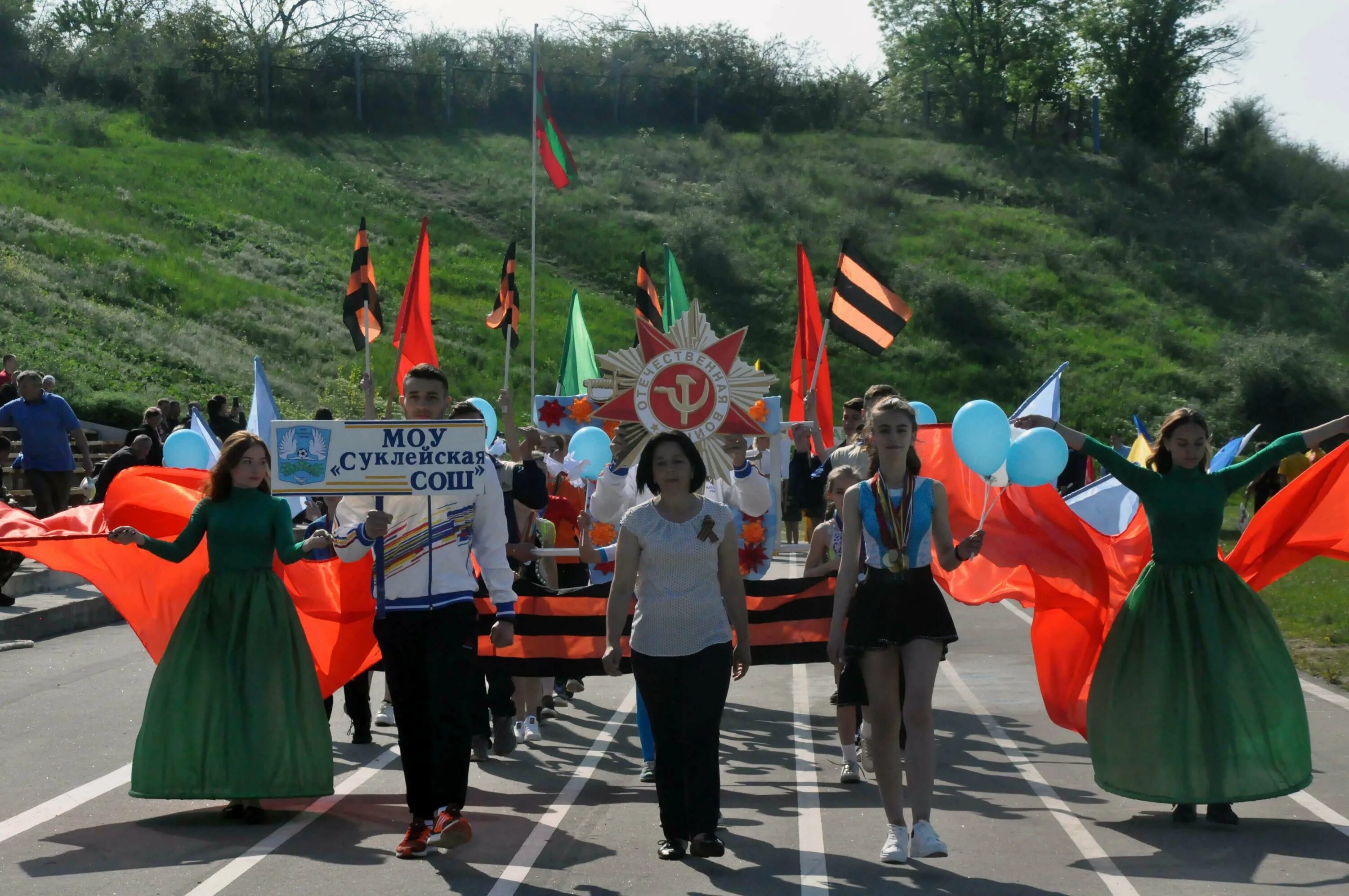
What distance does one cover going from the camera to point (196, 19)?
212 feet

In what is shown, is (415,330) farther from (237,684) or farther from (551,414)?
(237,684)

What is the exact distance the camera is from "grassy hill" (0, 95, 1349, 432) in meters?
40.7

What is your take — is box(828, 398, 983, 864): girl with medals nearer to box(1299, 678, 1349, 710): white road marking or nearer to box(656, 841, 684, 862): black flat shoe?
box(656, 841, 684, 862): black flat shoe

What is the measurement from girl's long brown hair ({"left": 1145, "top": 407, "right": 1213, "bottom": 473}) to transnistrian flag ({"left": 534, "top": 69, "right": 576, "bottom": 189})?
10.9 metres

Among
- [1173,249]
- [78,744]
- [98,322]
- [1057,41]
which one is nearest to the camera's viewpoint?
[78,744]

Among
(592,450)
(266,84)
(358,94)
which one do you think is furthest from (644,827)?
(358,94)

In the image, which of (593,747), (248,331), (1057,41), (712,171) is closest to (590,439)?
(593,747)

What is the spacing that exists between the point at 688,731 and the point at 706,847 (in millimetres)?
466

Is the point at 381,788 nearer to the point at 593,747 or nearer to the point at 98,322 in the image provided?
the point at 593,747

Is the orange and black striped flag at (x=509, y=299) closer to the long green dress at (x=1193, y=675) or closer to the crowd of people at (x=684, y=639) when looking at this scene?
the crowd of people at (x=684, y=639)

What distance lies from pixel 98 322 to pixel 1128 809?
31840mm

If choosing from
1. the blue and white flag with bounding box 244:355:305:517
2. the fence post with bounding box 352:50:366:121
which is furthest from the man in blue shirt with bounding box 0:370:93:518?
the fence post with bounding box 352:50:366:121

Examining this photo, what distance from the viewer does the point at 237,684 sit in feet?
23.6

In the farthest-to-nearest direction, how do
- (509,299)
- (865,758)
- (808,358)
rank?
(509,299)
(808,358)
(865,758)
